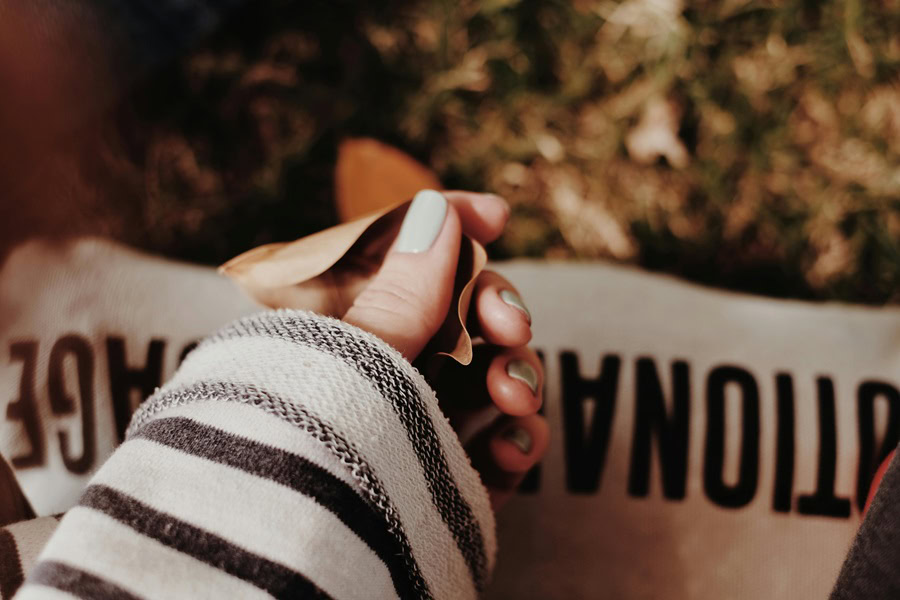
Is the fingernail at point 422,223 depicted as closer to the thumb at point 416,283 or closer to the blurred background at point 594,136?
the thumb at point 416,283

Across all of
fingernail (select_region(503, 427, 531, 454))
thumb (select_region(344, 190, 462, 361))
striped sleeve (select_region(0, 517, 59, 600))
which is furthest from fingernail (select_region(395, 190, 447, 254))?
striped sleeve (select_region(0, 517, 59, 600))

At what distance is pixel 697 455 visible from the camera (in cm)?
51

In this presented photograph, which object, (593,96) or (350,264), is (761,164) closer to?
(593,96)

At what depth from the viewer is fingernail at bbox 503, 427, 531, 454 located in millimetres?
496

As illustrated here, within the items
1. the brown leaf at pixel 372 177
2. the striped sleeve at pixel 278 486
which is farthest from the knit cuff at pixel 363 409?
the brown leaf at pixel 372 177

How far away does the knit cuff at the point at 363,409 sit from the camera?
0.37m

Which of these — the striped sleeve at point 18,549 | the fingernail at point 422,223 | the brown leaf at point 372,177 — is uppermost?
the fingernail at point 422,223

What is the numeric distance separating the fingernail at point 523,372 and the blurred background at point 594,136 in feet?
1.13

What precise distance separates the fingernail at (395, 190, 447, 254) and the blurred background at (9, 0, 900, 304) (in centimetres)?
34

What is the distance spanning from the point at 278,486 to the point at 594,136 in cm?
61

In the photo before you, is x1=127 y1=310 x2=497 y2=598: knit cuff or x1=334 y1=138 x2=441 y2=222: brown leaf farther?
x1=334 y1=138 x2=441 y2=222: brown leaf

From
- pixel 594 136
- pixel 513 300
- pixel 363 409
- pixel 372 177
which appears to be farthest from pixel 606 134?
pixel 363 409

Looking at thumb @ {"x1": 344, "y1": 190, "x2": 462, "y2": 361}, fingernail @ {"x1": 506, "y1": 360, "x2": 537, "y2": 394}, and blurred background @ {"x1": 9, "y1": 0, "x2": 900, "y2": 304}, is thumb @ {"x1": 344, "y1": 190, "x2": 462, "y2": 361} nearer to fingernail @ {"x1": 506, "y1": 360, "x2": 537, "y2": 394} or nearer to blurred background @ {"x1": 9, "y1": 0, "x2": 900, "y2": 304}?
fingernail @ {"x1": 506, "y1": 360, "x2": 537, "y2": 394}

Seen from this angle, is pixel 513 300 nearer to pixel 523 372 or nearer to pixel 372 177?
pixel 523 372
